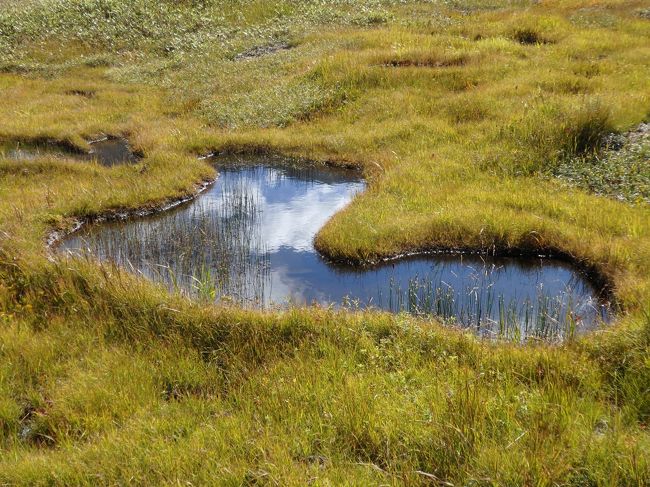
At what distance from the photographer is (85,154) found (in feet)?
57.3

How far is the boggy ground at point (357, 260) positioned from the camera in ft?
16.5

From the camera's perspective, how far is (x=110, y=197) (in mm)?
13125

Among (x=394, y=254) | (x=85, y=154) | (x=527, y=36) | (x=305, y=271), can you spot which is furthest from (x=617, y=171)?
(x=85, y=154)

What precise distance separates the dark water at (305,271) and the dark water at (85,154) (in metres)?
4.47

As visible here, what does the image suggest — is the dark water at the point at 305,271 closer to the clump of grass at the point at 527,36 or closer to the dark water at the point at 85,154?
the dark water at the point at 85,154

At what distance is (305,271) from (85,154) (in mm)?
10253

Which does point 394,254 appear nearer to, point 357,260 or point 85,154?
point 357,260

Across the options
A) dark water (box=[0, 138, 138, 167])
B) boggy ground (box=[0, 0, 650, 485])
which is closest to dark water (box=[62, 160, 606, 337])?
boggy ground (box=[0, 0, 650, 485])

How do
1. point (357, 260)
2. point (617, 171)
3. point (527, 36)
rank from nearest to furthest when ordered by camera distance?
1. point (357, 260)
2. point (617, 171)
3. point (527, 36)

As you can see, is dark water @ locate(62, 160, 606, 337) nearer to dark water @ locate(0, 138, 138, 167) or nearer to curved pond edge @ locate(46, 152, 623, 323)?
curved pond edge @ locate(46, 152, 623, 323)

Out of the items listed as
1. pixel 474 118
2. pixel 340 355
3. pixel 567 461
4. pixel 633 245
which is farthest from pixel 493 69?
pixel 567 461

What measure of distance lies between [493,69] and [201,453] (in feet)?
55.8

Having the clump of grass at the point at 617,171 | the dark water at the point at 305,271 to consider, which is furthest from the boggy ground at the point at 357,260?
the dark water at the point at 305,271

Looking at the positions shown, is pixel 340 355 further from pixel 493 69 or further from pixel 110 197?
pixel 493 69
